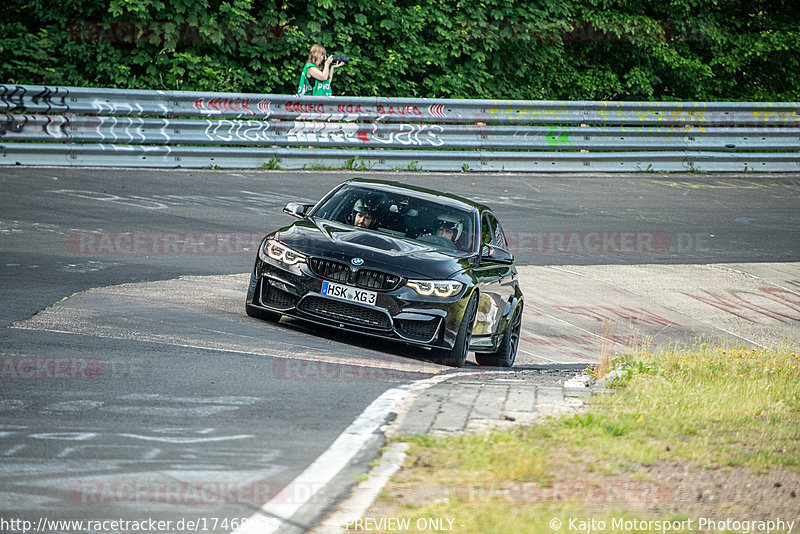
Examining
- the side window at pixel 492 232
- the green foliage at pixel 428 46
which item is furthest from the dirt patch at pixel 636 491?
the green foliage at pixel 428 46

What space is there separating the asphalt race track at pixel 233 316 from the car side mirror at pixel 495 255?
1.22 meters

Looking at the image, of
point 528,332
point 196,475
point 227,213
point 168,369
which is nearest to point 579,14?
point 227,213

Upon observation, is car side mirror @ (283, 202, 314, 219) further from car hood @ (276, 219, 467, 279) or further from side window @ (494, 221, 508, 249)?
side window @ (494, 221, 508, 249)

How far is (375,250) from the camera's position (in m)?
9.66

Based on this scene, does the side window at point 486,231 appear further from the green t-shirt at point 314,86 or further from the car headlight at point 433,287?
the green t-shirt at point 314,86

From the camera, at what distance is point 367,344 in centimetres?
1007

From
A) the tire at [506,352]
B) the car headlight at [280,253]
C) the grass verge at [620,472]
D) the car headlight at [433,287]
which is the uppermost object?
the car headlight at [280,253]

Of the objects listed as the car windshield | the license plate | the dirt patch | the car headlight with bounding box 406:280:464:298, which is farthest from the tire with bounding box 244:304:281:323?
the dirt patch

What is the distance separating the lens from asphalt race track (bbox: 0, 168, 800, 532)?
215 inches

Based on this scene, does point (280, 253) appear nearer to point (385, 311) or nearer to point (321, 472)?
point (385, 311)

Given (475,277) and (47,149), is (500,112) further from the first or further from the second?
(475,277)

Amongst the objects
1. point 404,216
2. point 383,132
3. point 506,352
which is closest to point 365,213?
point 404,216

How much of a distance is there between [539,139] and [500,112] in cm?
111

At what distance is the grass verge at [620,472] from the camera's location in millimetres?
4840
